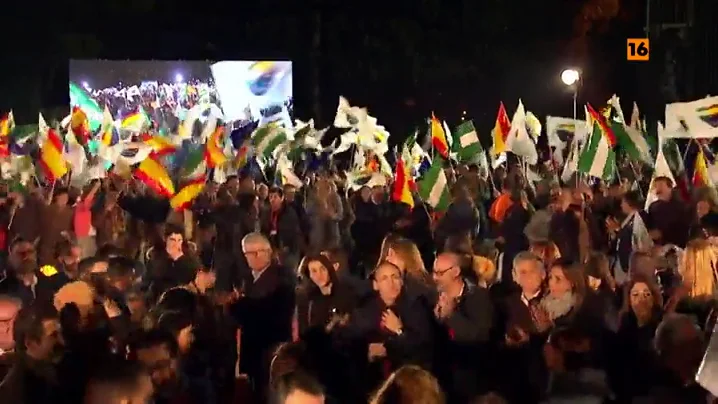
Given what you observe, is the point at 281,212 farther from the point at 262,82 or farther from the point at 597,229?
the point at 262,82

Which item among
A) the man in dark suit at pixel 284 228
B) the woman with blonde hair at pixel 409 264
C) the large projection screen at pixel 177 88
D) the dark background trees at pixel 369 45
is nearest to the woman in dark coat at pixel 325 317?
the woman with blonde hair at pixel 409 264

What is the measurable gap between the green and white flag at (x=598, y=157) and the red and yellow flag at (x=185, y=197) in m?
3.72

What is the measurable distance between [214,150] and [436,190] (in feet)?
10.5

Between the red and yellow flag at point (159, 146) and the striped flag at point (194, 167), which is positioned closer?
the striped flag at point (194, 167)

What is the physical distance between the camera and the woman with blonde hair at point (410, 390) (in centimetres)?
345

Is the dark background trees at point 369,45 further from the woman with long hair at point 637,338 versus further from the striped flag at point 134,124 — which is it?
the woman with long hair at point 637,338

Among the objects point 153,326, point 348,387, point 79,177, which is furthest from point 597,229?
point 79,177

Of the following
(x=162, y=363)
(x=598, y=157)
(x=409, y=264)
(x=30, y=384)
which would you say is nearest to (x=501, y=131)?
(x=598, y=157)

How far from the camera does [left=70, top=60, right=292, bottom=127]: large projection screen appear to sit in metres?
22.1

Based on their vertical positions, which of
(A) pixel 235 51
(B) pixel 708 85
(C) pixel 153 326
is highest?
(A) pixel 235 51

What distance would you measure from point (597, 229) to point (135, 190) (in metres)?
5.37

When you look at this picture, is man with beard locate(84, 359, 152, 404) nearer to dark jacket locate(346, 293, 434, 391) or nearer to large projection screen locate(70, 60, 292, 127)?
dark jacket locate(346, 293, 434, 391)

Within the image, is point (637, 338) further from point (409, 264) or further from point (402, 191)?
point (402, 191)

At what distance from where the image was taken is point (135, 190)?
11.9 m
